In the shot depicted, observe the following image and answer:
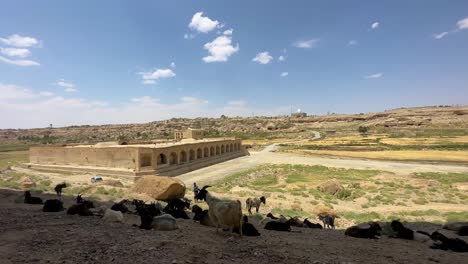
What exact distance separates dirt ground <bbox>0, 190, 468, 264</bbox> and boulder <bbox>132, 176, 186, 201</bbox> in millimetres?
9379

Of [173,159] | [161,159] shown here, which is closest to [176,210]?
[161,159]

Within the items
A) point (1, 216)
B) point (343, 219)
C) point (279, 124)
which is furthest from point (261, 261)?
point (279, 124)

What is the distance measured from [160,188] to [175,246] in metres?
12.7

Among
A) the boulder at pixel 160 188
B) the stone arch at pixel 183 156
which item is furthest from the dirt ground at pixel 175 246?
the stone arch at pixel 183 156

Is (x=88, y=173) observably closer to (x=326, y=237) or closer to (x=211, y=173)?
(x=211, y=173)

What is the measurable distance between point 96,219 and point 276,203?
13363 mm

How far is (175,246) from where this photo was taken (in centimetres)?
744

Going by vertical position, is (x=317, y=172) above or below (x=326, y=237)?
below

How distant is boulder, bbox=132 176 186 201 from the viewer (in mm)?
19469

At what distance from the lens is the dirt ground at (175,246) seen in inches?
265

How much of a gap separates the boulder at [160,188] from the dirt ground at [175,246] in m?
9.38

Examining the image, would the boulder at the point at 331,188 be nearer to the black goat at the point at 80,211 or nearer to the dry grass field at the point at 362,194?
the dry grass field at the point at 362,194

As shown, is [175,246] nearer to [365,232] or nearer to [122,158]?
[365,232]

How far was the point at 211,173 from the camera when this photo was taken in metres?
37.6
